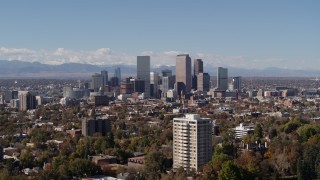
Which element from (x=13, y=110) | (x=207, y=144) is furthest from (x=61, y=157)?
(x=13, y=110)

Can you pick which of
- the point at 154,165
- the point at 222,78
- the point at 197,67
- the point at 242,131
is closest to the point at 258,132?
the point at 242,131

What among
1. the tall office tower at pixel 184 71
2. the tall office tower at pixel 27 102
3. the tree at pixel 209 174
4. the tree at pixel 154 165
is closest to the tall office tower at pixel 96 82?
the tall office tower at pixel 184 71

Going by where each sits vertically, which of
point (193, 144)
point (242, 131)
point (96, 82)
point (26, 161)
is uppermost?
point (96, 82)

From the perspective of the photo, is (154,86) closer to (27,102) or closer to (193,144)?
(27,102)

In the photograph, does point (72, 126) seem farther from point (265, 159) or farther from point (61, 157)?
point (265, 159)

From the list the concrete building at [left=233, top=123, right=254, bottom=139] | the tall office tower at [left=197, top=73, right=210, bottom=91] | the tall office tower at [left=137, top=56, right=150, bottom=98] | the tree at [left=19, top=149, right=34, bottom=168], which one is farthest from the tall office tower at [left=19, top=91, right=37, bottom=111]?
the tall office tower at [left=137, top=56, right=150, bottom=98]

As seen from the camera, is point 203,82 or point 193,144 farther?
point 203,82

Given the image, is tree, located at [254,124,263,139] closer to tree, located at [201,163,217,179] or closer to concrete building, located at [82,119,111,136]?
concrete building, located at [82,119,111,136]
